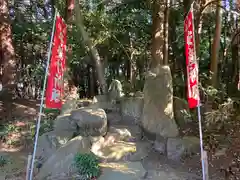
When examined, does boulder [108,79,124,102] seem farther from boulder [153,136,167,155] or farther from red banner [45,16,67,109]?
red banner [45,16,67,109]

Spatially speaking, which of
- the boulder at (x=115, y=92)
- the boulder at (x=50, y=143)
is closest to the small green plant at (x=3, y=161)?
the boulder at (x=50, y=143)

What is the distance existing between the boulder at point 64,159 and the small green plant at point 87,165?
0.64 feet

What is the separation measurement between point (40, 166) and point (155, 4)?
5.03 meters

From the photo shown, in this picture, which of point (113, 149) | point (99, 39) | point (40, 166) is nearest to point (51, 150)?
point (40, 166)

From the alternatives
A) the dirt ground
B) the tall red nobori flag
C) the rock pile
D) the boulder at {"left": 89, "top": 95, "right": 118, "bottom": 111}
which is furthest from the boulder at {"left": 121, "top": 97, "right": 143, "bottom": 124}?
the tall red nobori flag

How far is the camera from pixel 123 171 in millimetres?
4930

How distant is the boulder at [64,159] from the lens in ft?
16.8

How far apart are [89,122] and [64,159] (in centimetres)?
109

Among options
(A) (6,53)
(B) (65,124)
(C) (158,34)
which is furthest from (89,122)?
(A) (6,53)

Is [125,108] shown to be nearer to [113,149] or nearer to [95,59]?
[113,149]

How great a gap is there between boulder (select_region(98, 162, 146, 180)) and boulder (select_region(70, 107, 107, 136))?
1044 millimetres

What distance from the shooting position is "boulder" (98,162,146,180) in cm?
473

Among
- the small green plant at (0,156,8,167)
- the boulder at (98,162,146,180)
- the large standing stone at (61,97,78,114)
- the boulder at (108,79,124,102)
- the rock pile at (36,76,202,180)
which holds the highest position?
the boulder at (108,79,124,102)

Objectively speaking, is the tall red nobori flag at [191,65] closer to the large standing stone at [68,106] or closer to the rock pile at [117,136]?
the rock pile at [117,136]
